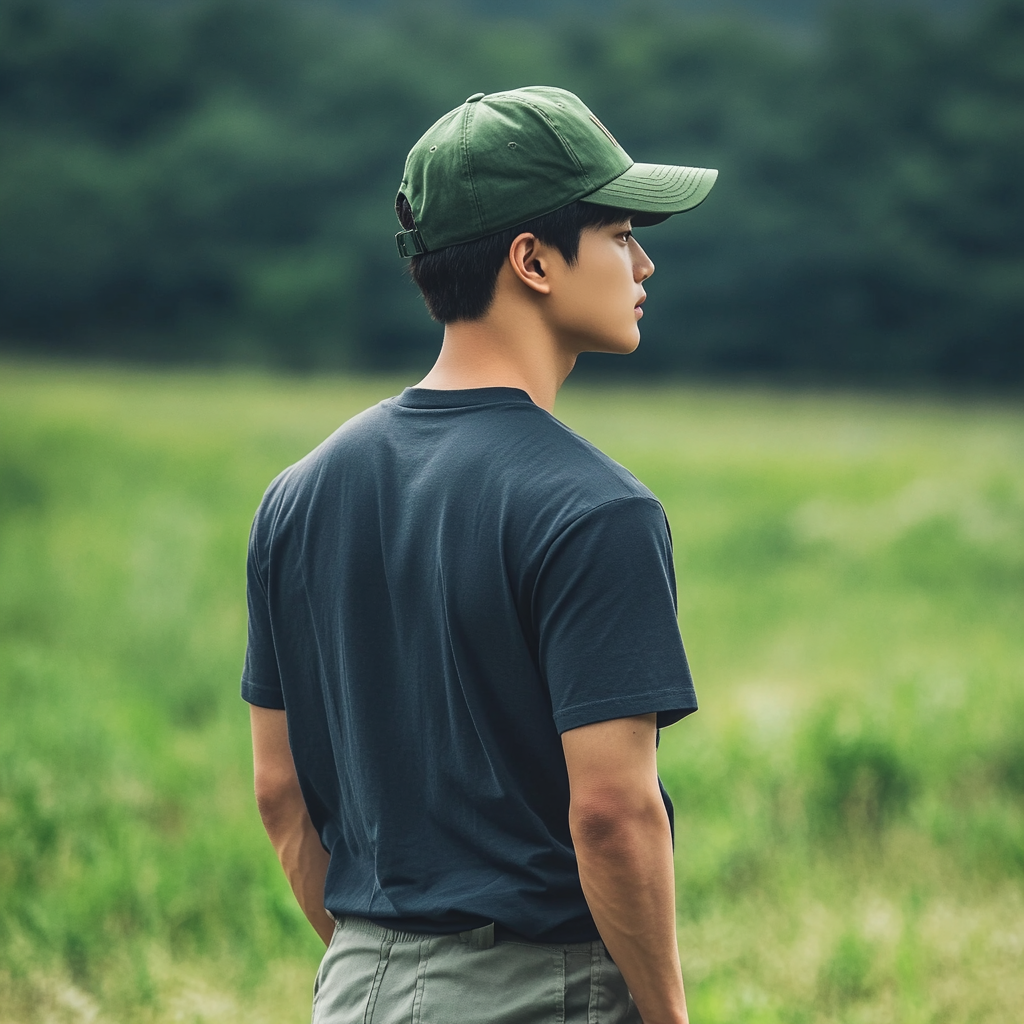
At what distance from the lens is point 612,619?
1487mm

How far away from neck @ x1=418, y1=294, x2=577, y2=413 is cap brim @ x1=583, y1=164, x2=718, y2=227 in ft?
0.58

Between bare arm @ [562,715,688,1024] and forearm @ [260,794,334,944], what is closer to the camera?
bare arm @ [562,715,688,1024]

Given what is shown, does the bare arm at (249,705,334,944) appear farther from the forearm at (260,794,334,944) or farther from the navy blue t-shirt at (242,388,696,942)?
the navy blue t-shirt at (242,388,696,942)

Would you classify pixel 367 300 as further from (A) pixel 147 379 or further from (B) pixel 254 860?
(B) pixel 254 860

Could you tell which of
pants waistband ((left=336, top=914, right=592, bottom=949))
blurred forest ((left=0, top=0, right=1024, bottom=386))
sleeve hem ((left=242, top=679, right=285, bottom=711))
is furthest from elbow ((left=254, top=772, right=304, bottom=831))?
blurred forest ((left=0, top=0, right=1024, bottom=386))

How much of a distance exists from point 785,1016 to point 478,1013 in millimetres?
2321

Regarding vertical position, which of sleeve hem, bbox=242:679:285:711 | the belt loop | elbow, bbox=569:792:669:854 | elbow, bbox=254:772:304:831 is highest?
sleeve hem, bbox=242:679:285:711

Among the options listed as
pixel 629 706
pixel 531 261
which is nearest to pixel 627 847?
pixel 629 706

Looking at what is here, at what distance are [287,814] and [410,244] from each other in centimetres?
88

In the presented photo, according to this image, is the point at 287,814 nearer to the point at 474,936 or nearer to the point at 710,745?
the point at 474,936

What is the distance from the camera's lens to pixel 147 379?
25.7 m

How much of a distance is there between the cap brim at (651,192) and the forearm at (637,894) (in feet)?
2.50

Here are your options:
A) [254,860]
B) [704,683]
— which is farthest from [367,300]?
[254,860]

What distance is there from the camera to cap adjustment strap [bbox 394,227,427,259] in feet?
5.66
